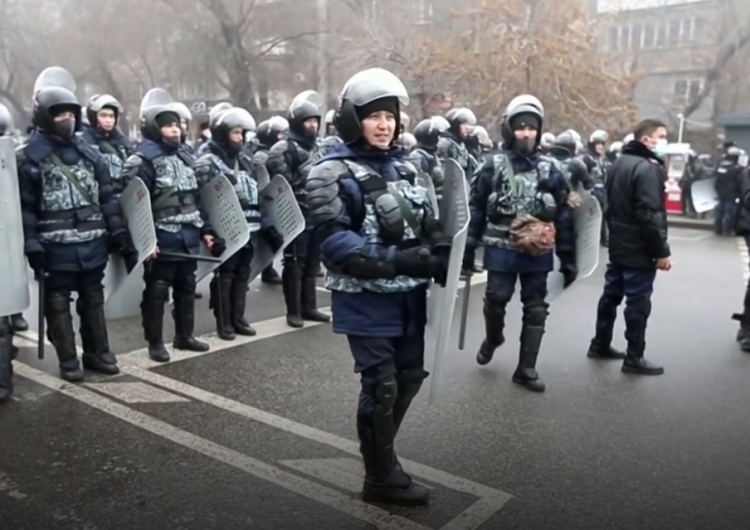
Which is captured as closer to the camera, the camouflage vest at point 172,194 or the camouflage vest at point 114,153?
the camouflage vest at point 172,194

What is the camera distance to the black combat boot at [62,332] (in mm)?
5137

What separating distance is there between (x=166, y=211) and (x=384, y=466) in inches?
116

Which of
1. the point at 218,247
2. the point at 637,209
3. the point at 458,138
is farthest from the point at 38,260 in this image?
the point at 458,138

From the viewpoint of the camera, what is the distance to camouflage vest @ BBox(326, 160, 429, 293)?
131 inches

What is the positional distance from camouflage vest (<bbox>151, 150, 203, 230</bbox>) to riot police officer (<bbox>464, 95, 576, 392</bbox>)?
2.10 meters

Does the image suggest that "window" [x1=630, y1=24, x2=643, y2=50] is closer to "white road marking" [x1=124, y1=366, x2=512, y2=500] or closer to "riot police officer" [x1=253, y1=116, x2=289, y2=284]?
"riot police officer" [x1=253, y1=116, x2=289, y2=284]

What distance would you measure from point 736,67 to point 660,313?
1971cm

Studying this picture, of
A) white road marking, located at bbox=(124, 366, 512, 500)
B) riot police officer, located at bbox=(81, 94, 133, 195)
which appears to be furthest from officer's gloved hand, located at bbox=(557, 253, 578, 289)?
riot police officer, located at bbox=(81, 94, 133, 195)

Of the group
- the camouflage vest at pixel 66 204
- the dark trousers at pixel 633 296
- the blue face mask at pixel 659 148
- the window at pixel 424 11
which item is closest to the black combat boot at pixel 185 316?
the camouflage vest at pixel 66 204

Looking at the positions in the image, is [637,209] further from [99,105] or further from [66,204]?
[99,105]

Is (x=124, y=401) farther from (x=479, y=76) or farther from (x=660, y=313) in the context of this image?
(x=479, y=76)

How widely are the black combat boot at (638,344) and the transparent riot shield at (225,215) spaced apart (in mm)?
2943

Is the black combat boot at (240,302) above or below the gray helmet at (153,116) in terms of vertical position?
below

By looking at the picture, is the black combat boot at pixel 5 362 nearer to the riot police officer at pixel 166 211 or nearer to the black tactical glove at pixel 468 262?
the riot police officer at pixel 166 211
